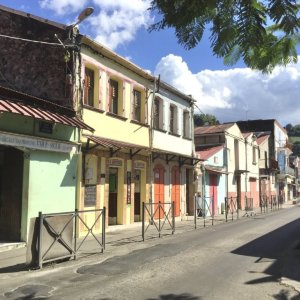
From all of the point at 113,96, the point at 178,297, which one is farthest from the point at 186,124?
the point at 178,297

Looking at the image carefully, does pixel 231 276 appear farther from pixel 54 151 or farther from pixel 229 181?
pixel 229 181

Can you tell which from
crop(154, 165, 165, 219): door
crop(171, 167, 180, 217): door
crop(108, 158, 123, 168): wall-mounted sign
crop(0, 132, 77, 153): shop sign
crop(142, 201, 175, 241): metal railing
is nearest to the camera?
crop(0, 132, 77, 153): shop sign

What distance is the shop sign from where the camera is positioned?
13.1 m

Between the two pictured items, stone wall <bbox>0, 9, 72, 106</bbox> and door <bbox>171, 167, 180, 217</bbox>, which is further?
door <bbox>171, 167, 180, 217</bbox>

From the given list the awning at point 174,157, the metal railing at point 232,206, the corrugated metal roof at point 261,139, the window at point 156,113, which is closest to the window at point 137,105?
the window at point 156,113

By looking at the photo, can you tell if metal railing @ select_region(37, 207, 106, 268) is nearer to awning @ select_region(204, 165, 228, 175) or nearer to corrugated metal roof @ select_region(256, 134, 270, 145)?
awning @ select_region(204, 165, 228, 175)

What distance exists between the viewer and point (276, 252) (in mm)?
12742

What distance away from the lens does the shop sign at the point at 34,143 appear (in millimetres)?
13133

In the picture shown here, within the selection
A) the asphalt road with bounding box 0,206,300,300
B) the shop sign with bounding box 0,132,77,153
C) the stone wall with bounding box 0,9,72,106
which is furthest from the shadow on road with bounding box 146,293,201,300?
the stone wall with bounding box 0,9,72,106

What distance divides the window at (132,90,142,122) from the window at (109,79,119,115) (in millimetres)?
1556

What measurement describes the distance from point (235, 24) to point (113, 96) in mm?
15911

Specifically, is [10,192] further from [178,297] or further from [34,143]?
[178,297]

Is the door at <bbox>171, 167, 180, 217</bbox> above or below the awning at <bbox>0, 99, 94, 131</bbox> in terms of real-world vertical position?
below

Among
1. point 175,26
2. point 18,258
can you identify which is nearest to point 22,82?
point 18,258
